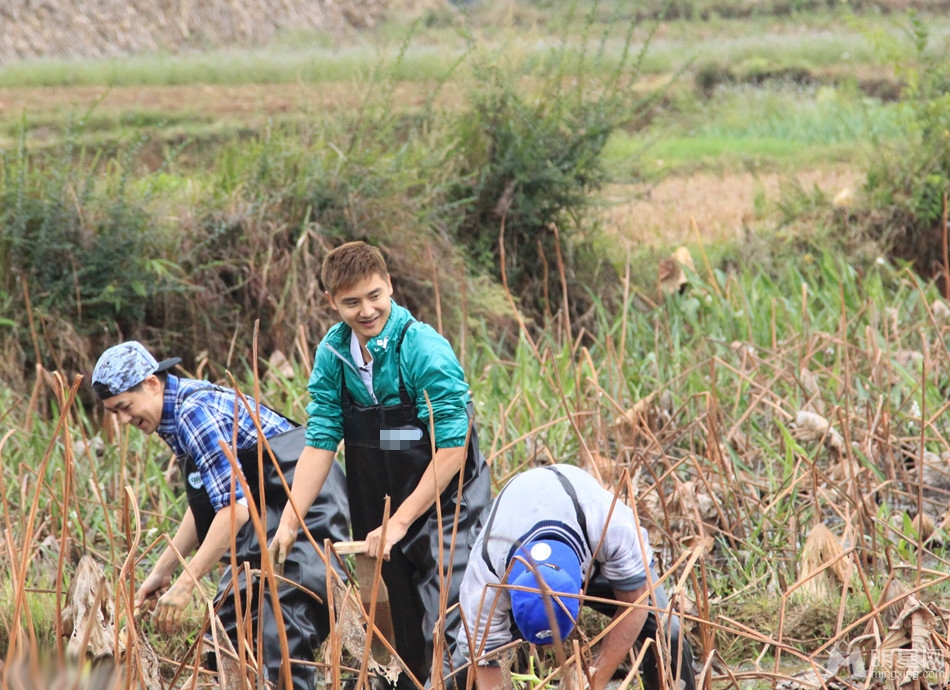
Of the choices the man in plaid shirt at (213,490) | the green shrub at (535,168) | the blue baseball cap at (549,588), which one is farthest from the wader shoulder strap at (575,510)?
the green shrub at (535,168)

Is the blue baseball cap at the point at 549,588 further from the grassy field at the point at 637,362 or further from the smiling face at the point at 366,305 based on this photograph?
the smiling face at the point at 366,305

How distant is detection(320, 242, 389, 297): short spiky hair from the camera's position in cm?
246

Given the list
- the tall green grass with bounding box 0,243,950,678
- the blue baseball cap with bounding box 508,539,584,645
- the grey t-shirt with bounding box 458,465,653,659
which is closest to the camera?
the blue baseball cap with bounding box 508,539,584,645

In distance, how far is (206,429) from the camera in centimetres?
267

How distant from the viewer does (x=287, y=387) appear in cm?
447

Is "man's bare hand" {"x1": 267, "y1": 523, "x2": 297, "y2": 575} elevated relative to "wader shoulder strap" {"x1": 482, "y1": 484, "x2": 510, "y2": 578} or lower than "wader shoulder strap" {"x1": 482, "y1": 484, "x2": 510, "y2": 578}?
lower

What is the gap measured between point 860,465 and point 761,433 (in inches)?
21.5

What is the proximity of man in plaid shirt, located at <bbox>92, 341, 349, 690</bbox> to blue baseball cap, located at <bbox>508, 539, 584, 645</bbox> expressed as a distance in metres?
0.80

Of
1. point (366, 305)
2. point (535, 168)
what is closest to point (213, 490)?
point (366, 305)

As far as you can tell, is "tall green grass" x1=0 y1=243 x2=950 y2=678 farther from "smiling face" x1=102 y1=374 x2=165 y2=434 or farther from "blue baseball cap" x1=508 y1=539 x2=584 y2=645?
"blue baseball cap" x1=508 y1=539 x2=584 y2=645

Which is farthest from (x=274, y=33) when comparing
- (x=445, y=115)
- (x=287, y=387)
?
(x=287, y=387)

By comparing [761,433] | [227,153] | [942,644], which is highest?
[227,153]

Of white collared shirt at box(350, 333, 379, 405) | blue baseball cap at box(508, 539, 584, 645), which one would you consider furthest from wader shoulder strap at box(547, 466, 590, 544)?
white collared shirt at box(350, 333, 379, 405)

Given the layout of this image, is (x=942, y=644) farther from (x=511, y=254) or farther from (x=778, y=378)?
(x=511, y=254)
